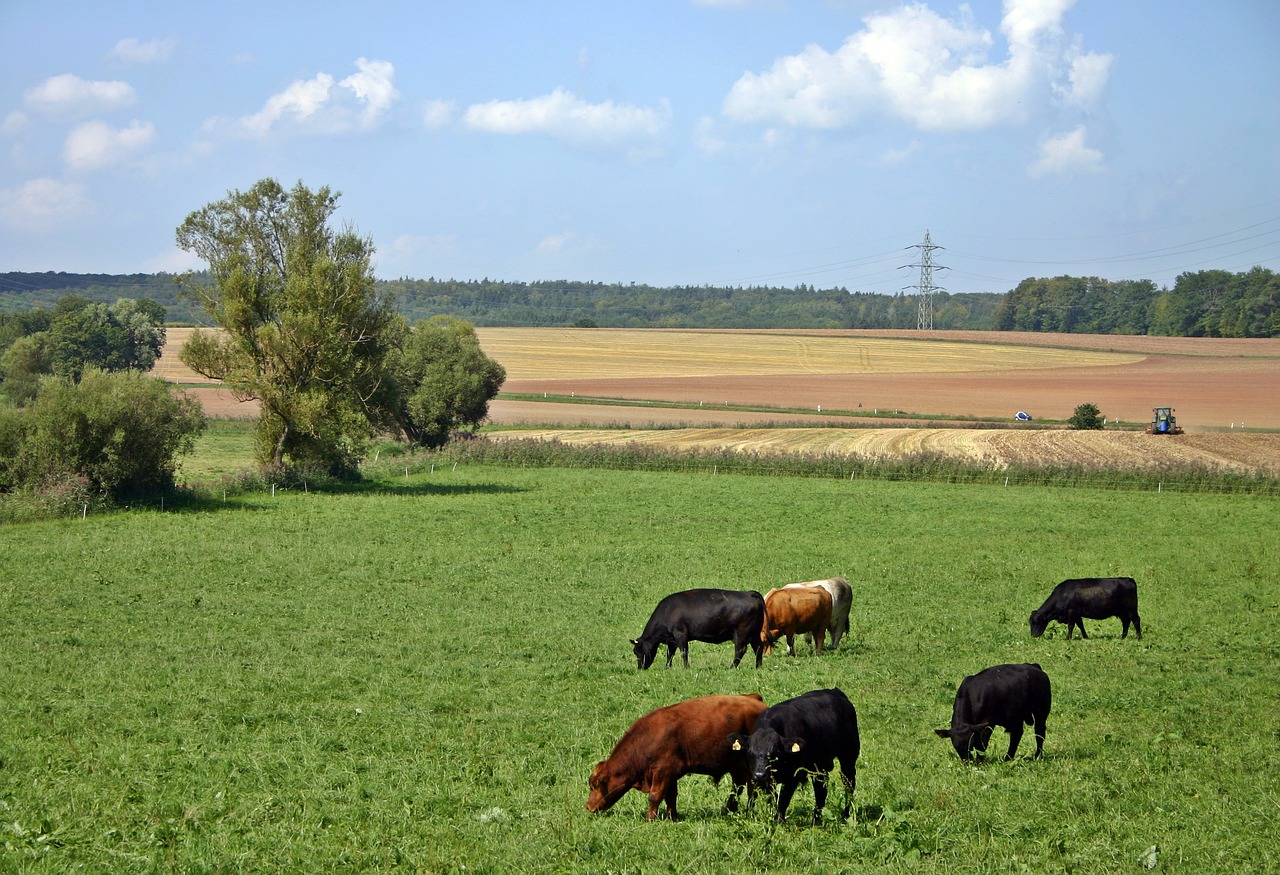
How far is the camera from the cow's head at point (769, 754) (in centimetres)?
948

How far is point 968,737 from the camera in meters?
12.1

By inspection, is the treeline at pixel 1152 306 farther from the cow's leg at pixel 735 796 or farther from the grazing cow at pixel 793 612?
the cow's leg at pixel 735 796

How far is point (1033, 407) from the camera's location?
83562 millimetres

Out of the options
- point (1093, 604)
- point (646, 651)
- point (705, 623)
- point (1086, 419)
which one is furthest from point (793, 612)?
point (1086, 419)

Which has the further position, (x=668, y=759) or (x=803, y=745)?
(x=668, y=759)

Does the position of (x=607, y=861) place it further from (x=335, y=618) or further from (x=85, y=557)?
(x=85, y=557)

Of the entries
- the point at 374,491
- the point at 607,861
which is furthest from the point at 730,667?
the point at 374,491

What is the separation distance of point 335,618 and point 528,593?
14.5ft

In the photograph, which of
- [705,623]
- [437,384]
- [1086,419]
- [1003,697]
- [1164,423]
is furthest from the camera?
[1086,419]

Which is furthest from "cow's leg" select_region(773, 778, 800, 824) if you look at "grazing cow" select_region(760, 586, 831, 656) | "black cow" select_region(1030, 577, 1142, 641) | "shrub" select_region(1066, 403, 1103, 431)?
"shrub" select_region(1066, 403, 1103, 431)

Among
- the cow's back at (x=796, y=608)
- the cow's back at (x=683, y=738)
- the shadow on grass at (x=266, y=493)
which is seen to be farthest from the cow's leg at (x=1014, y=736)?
the shadow on grass at (x=266, y=493)

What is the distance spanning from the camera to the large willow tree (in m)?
42.9

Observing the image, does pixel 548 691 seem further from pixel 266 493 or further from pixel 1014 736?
pixel 266 493

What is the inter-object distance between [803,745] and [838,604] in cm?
948
